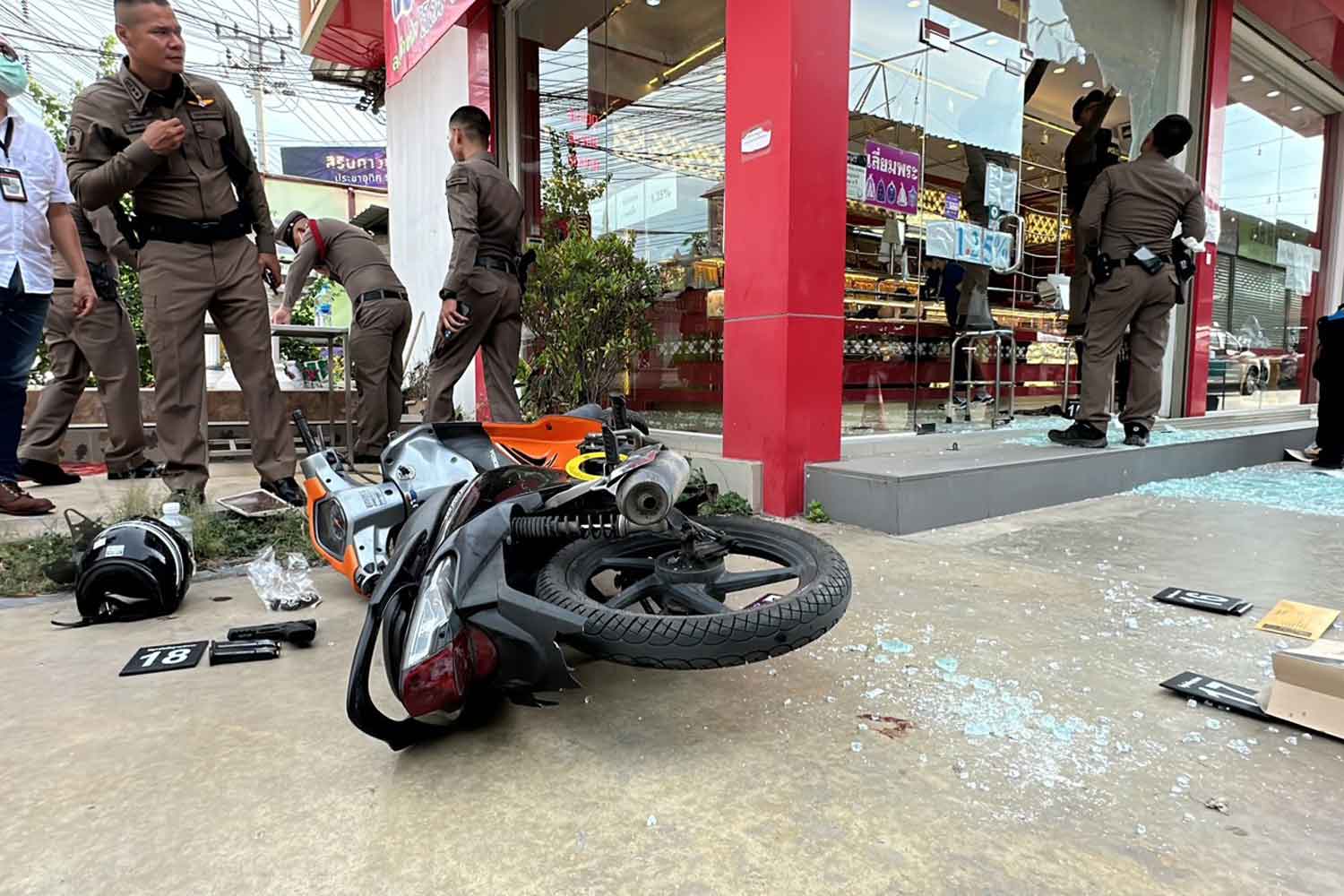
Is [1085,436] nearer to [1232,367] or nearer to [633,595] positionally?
[633,595]

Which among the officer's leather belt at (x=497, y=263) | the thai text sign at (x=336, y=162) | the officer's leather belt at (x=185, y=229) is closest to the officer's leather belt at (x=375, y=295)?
the officer's leather belt at (x=497, y=263)

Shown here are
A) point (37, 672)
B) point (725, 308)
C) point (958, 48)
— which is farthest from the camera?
point (958, 48)

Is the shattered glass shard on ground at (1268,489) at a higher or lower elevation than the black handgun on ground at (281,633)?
lower

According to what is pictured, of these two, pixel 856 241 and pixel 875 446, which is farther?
pixel 856 241

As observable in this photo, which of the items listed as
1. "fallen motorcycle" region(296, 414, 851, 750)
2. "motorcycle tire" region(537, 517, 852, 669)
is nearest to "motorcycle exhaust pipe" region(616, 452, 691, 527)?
"fallen motorcycle" region(296, 414, 851, 750)

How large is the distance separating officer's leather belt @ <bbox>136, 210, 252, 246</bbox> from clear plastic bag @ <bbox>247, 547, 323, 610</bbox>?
1535 millimetres

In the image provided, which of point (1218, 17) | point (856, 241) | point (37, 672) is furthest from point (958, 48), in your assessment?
point (37, 672)

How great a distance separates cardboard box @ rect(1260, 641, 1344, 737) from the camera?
1450 mm

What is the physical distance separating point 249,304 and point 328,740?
2650 mm

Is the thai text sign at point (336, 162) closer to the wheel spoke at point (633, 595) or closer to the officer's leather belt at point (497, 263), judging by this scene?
the officer's leather belt at point (497, 263)

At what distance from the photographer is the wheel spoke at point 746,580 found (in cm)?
159

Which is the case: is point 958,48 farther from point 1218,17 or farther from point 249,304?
point 249,304

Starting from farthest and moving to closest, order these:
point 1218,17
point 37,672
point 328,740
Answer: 1. point 1218,17
2. point 37,672
3. point 328,740

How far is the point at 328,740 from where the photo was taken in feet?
4.65
